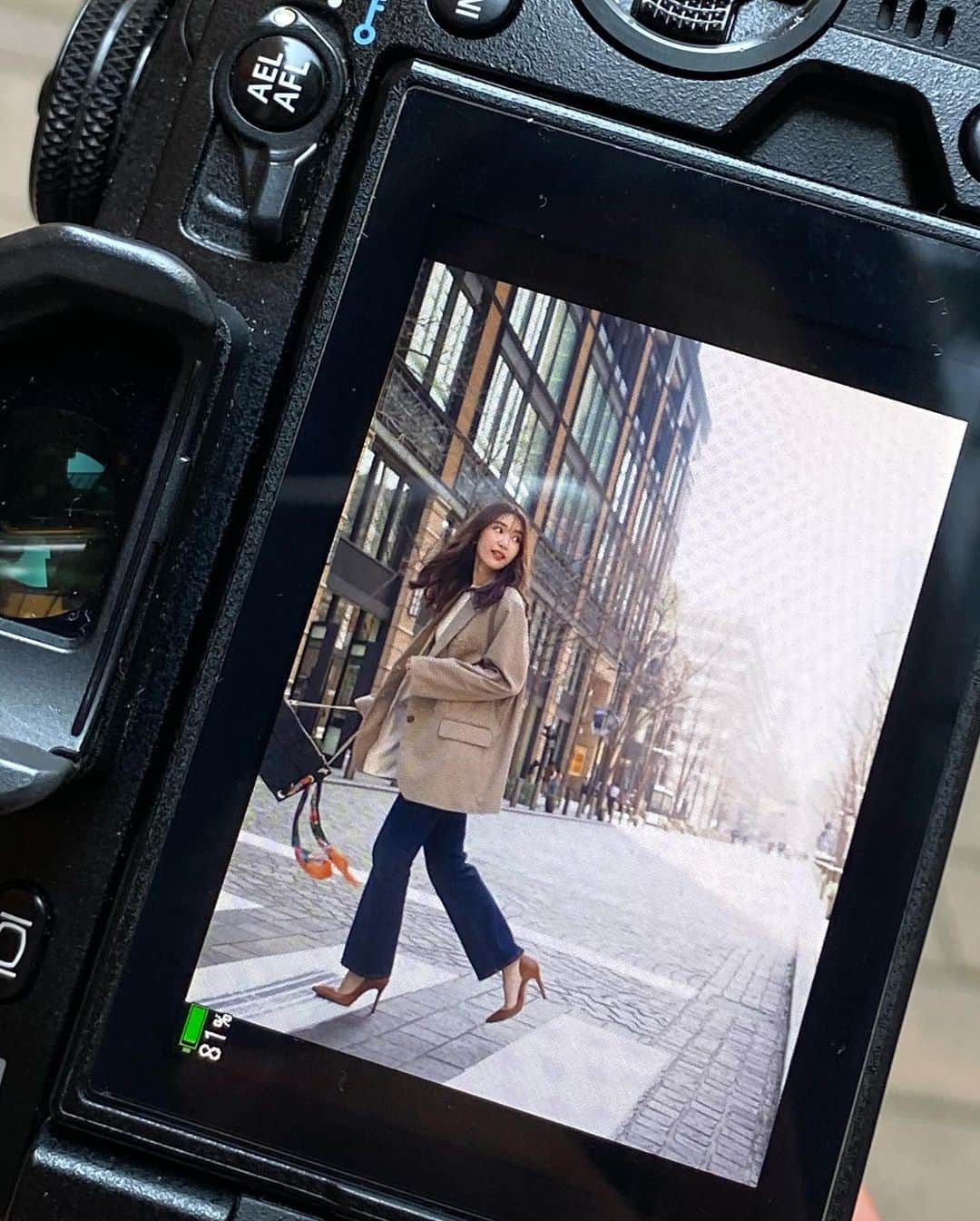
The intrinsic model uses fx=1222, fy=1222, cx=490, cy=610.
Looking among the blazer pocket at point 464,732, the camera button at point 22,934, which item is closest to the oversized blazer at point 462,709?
the blazer pocket at point 464,732

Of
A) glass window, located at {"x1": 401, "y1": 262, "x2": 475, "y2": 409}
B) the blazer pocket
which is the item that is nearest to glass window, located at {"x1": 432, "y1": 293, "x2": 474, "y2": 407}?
glass window, located at {"x1": 401, "y1": 262, "x2": 475, "y2": 409}

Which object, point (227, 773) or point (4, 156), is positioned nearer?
point (227, 773)

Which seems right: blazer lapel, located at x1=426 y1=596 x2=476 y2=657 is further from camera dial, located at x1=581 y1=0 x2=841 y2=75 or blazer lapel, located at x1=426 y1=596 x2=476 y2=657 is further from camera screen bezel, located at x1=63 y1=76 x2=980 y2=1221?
camera dial, located at x1=581 y1=0 x2=841 y2=75

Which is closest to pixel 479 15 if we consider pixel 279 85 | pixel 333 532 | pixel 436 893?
pixel 279 85

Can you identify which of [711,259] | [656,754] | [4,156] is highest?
[4,156]

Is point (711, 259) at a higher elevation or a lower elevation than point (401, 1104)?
higher

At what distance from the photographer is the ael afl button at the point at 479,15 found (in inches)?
16.1

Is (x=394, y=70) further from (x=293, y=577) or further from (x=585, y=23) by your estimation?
(x=293, y=577)

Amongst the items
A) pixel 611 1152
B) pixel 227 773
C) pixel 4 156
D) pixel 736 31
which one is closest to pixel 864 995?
pixel 611 1152

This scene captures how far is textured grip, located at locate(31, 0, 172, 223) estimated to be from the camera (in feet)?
1.37

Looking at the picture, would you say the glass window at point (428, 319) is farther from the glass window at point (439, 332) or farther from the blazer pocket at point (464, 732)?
the blazer pocket at point (464, 732)

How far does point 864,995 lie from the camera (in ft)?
1.24

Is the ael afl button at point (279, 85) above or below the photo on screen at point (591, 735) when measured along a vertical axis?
above

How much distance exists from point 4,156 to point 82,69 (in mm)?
584
